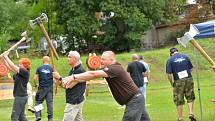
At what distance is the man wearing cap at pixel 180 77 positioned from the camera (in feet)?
47.9

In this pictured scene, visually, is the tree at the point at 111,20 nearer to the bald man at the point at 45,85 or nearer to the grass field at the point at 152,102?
the grass field at the point at 152,102

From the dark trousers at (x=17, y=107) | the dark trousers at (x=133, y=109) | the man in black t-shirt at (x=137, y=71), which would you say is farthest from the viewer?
the man in black t-shirt at (x=137, y=71)

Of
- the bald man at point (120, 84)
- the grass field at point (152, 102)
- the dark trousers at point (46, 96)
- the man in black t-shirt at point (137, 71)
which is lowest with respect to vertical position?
the grass field at point (152, 102)

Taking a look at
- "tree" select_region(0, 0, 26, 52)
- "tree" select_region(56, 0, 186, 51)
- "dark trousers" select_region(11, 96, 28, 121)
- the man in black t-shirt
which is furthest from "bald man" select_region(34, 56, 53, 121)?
"tree" select_region(0, 0, 26, 52)

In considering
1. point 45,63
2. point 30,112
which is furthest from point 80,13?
point 45,63

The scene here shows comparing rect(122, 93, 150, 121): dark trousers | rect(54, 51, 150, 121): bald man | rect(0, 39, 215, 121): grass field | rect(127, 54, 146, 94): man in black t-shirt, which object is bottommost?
rect(0, 39, 215, 121): grass field

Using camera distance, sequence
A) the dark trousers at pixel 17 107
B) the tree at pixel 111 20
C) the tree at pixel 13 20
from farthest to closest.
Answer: the tree at pixel 13 20 < the tree at pixel 111 20 < the dark trousers at pixel 17 107

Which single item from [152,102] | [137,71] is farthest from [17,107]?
[152,102]

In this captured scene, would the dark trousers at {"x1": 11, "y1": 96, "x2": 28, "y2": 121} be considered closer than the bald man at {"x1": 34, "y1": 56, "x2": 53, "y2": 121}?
Yes

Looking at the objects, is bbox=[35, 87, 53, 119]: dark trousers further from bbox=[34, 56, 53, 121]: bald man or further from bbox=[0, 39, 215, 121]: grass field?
bbox=[0, 39, 215, 121]: grass field

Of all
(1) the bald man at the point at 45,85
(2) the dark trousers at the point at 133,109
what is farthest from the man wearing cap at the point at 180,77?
(2) the dark trousers at the point at 133,109

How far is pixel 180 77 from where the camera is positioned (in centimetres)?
1466

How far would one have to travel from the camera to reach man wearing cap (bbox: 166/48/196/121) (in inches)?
575

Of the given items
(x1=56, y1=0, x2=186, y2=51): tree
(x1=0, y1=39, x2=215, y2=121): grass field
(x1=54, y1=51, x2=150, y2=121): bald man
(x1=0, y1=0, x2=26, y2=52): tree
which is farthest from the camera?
(x1=0, y1=0, x2=26, y2=52): tree
